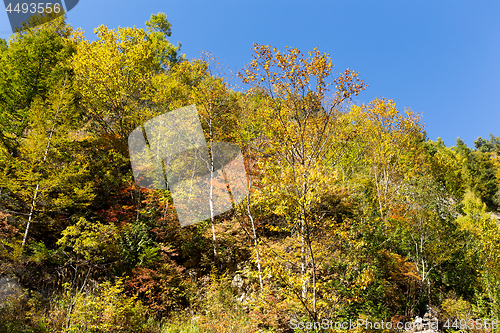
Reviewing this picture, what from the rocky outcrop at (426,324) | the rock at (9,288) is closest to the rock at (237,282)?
the rocky outcrop at (426,324)

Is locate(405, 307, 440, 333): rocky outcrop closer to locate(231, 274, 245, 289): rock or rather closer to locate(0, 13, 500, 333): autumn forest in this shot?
locate(0, 13, 500, 333): autumn forest

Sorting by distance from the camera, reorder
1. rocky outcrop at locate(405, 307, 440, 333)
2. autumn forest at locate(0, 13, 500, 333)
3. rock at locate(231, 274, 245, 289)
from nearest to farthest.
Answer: autumn forest at locate(0, 13, 500, 333) < rocky outcrop at locate(405, 307, 440, 333) < rock at locate(231, 274, 245, 289)

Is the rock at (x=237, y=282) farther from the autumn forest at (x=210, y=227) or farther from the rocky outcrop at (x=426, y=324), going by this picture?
the rocky outcrop at (x=426, y=324)

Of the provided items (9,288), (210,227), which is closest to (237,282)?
(210,227)

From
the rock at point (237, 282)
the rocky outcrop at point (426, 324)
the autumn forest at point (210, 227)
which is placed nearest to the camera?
the autumn forest at point (210, 227)

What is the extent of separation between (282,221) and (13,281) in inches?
405

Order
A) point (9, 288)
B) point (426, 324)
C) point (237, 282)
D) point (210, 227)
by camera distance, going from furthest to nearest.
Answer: point (210, 227) < point (237, 282) < point (426, 324) < point (9, 288)

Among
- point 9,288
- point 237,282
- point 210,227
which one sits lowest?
point 237,282

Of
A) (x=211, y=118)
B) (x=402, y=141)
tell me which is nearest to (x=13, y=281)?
(x=211, y=118)

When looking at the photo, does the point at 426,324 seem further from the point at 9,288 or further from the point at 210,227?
the point at 9,288

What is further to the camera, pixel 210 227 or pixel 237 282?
pixel 210 227

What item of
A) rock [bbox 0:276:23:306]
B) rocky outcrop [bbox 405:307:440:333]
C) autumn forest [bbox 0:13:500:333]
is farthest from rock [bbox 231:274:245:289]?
rock [bbox 0:276:23:306]

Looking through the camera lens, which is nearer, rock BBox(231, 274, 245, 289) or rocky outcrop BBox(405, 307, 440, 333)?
rocky outcrop BBox(405, 307, 440, 333)

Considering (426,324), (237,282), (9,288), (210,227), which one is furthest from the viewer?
(210,227)
